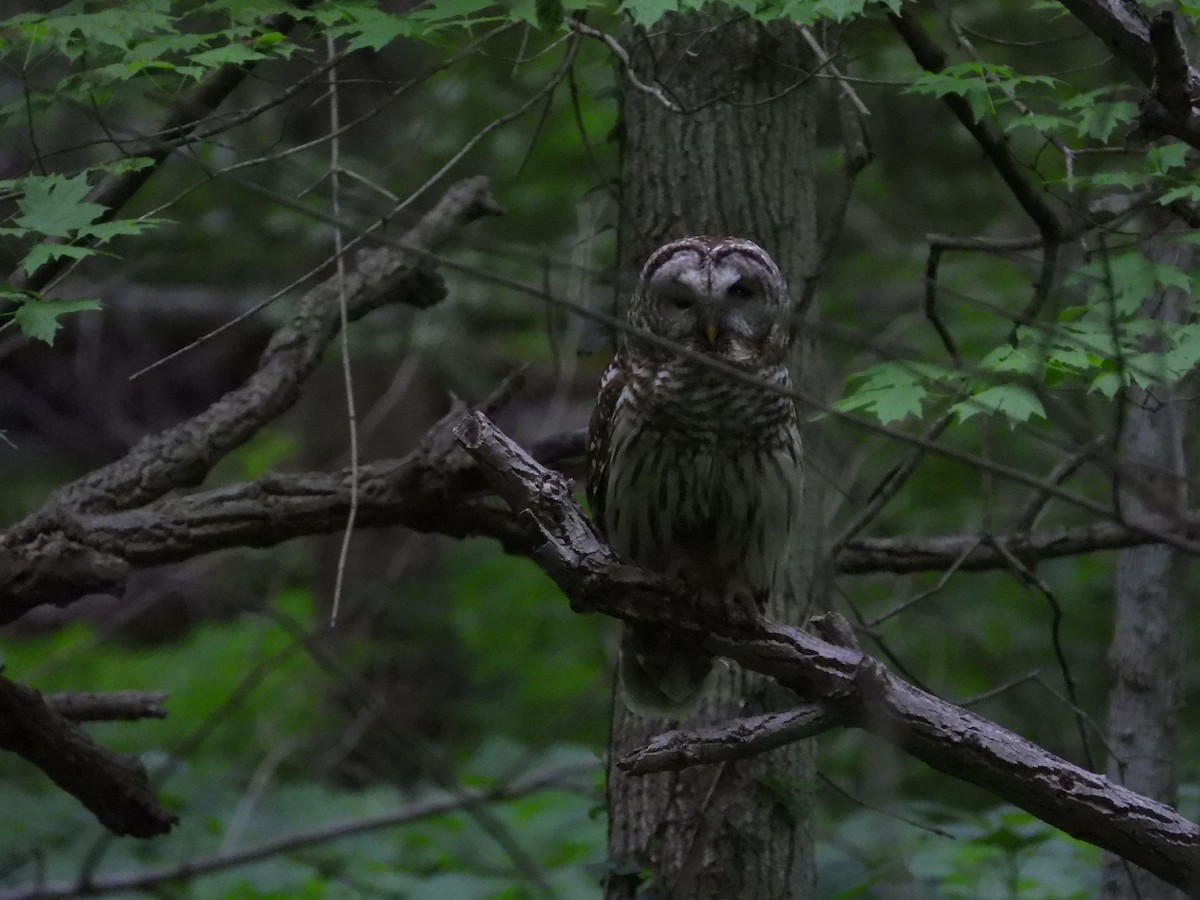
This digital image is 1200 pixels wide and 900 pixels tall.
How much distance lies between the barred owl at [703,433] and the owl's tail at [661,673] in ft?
0.13

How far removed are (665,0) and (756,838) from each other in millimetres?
2357

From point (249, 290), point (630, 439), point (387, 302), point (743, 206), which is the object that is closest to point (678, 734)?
point (630, 439)

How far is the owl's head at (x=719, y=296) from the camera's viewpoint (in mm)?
3383

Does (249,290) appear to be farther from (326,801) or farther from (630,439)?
(630,439)

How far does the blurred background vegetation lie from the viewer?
4.18 m

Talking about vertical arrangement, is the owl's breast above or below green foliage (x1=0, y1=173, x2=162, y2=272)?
below

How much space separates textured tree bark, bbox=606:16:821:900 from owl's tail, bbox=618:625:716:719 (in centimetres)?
19

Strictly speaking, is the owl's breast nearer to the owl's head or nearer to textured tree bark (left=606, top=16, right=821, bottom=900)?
the owl's head

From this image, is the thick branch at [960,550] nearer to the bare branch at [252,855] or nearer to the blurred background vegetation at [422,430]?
the blurred background vegetation at [422,430]

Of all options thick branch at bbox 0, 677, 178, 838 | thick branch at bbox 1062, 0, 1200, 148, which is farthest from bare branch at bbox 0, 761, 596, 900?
thick branch at bbox 1062, 0, 1200, 148

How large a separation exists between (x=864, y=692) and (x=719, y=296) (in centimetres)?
108

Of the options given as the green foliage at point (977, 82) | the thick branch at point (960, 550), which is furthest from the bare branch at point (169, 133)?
the thick branch at point (960, 550)

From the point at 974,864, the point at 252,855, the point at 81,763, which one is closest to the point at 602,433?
the point at 81,763

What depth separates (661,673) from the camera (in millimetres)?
3725
